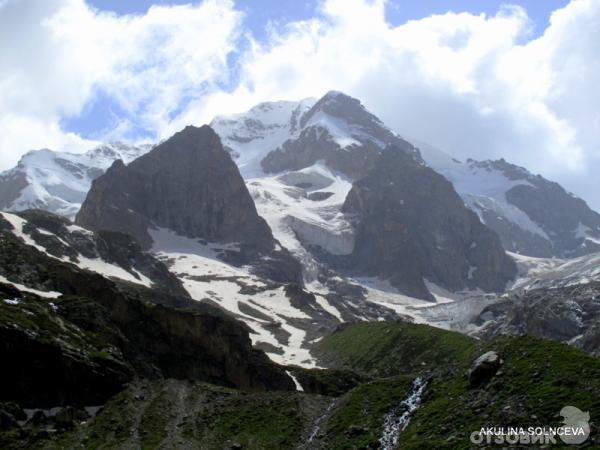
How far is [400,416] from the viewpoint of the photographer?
57562mm

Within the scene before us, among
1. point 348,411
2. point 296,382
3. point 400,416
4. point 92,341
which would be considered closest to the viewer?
point 400,416

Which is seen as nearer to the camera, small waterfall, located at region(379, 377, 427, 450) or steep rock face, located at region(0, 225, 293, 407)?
small waterfall, located at region(379, 377, 427, 450)

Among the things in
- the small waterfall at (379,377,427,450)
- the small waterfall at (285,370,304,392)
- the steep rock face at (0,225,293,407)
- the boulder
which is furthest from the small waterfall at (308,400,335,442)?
the small waterfall at (285,370,304,392)

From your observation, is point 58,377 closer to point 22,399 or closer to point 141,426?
point 22,399

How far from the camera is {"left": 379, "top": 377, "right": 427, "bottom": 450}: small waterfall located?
53156 millimetres

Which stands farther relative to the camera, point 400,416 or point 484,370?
point 400,416

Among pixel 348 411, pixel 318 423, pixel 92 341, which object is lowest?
pixel 318 423

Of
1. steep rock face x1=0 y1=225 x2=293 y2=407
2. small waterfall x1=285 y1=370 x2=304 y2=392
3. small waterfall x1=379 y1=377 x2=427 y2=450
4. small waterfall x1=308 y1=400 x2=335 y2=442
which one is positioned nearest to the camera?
small waterfall x1=379 y1=377 x2=427 y2=450

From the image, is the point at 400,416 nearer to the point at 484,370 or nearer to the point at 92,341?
the point at 484,370

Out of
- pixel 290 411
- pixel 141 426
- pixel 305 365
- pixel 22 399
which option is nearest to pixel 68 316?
pixel 22 399

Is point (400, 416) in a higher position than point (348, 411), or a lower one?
higher

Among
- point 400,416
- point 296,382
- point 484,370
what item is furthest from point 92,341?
point 484,370

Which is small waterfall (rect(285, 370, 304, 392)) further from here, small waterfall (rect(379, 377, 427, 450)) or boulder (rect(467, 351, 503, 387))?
boulder (rect(467, 351, 503, 387))

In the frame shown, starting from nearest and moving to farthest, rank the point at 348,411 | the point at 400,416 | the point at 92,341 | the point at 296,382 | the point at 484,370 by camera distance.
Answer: the point at 484,370 → the point at 400,416 → the point at 348,411 → the point at 92,341 → the point at 296,382
